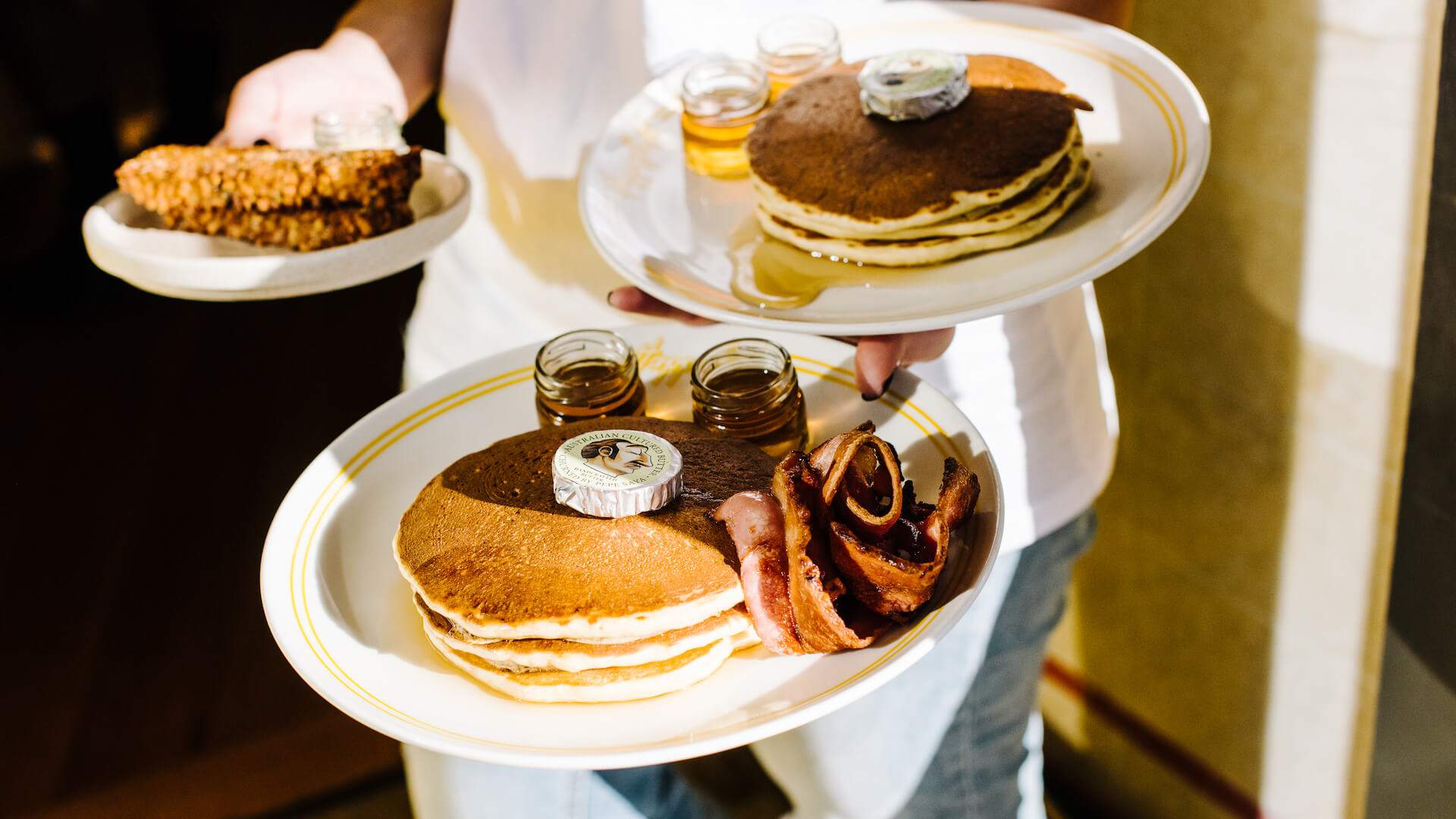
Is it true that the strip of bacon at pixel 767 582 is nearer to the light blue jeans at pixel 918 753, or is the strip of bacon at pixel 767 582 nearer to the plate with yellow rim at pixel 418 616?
the plate with yellow rim at pixel 418 616

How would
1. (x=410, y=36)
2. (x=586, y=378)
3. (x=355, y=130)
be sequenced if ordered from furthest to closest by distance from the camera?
(x=410, y=36), (x=355, y=130), (x=586, y=378)

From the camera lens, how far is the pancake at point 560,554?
0.73 m

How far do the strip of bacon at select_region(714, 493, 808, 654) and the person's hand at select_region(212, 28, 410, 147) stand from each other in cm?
88

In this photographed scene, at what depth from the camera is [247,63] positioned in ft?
9.36

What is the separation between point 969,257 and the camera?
1.02 meters

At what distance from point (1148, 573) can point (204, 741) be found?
62.6 inches

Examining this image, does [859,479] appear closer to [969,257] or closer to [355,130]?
[969,257]

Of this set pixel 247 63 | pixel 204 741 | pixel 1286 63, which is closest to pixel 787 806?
pixel 204 741

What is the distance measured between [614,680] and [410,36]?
1.02 m

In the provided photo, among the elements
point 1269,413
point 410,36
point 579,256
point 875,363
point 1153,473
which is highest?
point 410,36

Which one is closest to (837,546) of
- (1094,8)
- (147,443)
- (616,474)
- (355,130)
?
(616,474)

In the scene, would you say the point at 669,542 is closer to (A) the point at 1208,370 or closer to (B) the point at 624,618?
(B) the point at 624,618

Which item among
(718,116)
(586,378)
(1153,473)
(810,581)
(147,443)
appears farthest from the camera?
(147,443)

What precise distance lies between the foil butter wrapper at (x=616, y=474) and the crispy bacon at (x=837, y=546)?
5 cm
